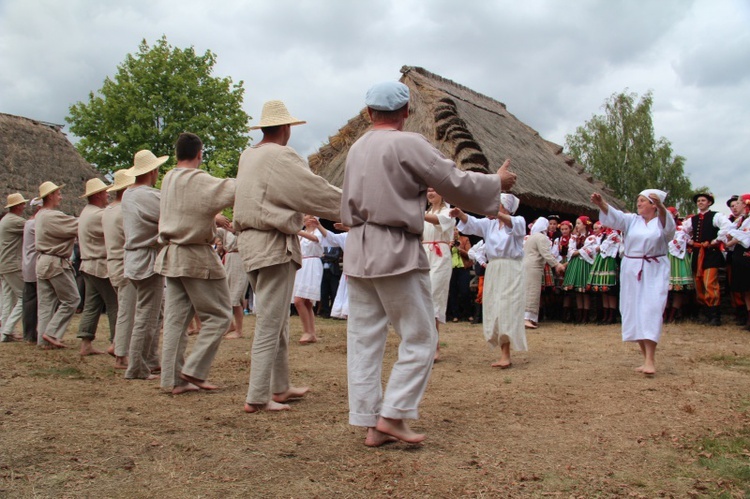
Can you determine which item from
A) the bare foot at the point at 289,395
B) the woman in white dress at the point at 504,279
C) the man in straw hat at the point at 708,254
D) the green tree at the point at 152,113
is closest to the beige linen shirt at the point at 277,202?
the bare foot at the point at 289,395

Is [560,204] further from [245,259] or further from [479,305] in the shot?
[245,259]

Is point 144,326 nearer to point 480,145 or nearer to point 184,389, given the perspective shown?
point 184,389

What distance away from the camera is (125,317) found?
676cm

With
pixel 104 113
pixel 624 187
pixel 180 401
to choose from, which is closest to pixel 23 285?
pixel 180 401

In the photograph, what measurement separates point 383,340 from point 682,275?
826 cm

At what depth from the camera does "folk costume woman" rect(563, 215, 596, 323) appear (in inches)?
470

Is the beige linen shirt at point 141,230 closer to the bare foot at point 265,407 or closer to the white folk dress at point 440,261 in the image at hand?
the bare foot at point 265,407

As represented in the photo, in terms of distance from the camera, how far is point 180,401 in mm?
5059

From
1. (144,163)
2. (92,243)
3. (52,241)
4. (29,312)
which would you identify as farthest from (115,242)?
(29,312)

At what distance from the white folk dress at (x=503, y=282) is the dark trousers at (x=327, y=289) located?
279 inches

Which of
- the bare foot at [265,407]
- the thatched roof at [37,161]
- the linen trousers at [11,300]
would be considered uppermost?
the thatched roof at [37,161]

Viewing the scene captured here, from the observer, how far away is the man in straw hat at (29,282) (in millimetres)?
9156

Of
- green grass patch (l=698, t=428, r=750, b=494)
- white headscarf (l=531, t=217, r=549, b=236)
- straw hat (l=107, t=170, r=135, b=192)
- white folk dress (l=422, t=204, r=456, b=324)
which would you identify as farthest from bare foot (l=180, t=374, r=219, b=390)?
white headscarf (l=531, t=217, r=549, b=236)

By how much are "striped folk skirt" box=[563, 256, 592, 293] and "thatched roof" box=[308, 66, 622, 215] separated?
210 centimetres
